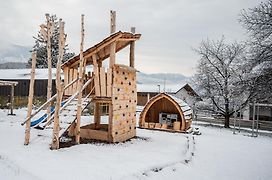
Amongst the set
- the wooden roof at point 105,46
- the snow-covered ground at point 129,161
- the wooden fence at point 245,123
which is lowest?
the wooden fence at point 245,123

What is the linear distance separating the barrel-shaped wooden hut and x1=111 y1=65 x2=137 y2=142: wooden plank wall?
393 centimetres

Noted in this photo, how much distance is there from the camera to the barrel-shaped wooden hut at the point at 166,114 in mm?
16312

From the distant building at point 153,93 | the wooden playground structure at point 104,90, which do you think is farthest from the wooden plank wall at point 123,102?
the distant building at point 153,93

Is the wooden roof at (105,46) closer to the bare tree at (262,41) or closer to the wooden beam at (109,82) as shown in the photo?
the wooden beam at (109,82)

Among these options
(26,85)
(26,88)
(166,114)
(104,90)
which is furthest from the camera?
(26,85)

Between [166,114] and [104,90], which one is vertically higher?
[104,90]

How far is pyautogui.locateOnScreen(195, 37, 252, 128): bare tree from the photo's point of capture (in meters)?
25.0

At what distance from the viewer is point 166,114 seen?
18.0 meters

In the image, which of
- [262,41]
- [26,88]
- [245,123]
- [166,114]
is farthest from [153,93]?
[262,41]

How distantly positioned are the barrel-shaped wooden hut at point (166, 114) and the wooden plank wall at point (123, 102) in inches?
155

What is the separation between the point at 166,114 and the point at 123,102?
6557 mm

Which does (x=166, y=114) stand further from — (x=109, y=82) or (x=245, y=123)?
(x=245, y=123)

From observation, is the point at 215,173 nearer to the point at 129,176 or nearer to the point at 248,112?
the point at 129,176

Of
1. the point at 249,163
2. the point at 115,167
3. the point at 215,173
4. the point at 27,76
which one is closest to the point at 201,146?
the point at 249,163
